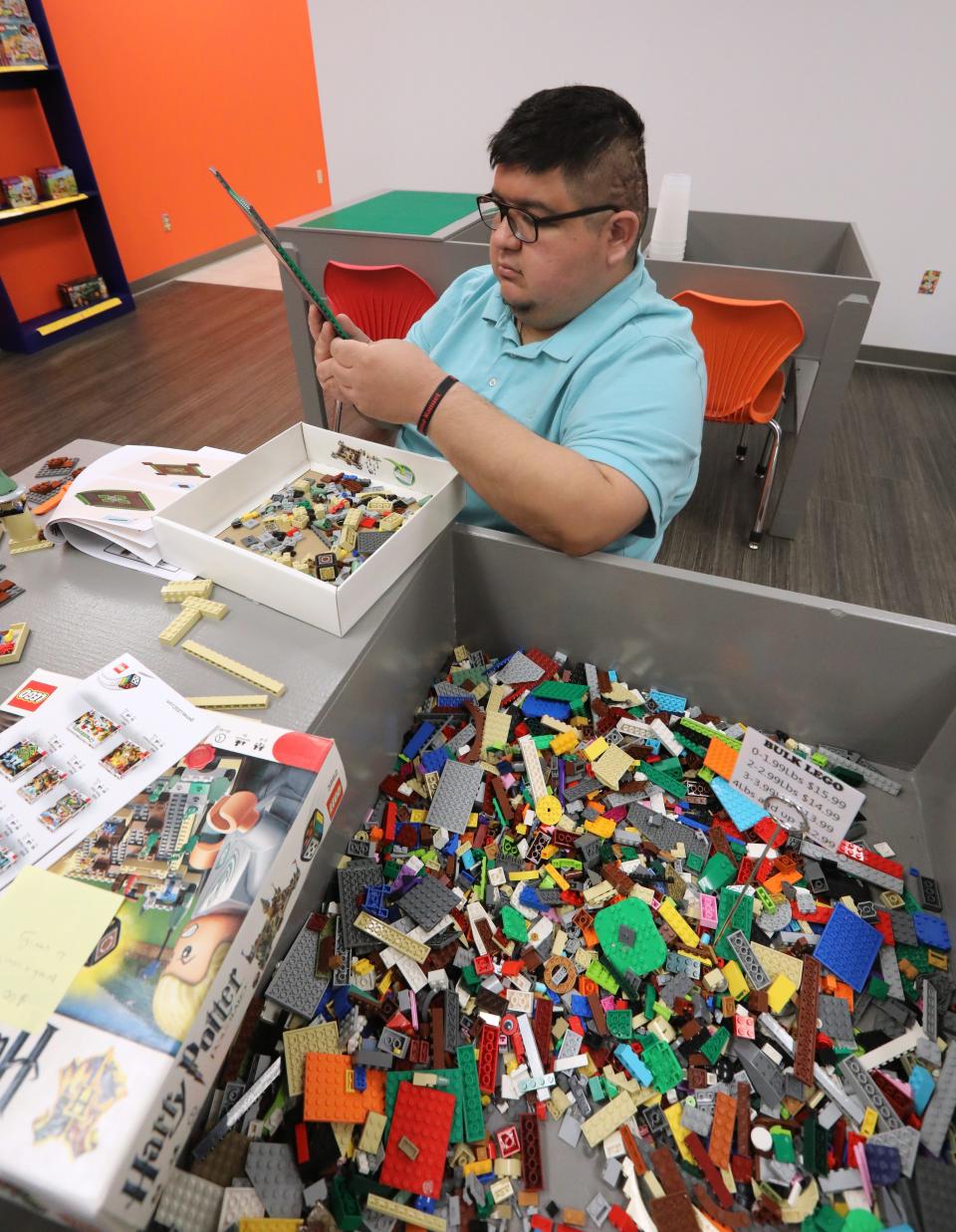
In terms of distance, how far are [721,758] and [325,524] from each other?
0.68 metres

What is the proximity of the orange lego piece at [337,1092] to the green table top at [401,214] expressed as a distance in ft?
8.23

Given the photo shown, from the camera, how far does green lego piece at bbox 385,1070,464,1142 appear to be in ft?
2.32

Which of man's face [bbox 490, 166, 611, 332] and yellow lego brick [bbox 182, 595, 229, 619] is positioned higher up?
man's face [bbox 490, 166, 611, 332]

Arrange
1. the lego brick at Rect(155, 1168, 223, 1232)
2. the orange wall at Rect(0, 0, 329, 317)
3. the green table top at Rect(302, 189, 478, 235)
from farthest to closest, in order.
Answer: the orange wall at Rect(0, 0, 329, 317), the green table top at Rect(302, 189, 478, 235), the lego brick at Rect(155, 1168, 223, 1232)

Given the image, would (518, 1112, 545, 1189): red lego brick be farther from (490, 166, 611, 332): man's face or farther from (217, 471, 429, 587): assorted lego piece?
(490, 166, 611, 332): man's face

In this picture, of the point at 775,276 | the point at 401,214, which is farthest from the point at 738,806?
the point at 401,214

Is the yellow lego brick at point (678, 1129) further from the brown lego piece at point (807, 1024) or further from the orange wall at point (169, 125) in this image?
the orange wall at point (169, 125)

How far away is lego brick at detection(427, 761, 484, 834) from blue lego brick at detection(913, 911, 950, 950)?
0.57m

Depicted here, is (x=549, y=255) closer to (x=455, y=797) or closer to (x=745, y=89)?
(x=455, y=797)

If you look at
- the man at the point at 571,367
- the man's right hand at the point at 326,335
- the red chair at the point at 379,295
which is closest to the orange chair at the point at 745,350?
the red chair at the point at 379,295

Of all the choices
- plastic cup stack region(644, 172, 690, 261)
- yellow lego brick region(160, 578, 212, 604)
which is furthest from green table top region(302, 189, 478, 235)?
yellow lego brick region(160, 578, 212, 604)

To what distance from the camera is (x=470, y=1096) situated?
721mm

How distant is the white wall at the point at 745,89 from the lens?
9.95 feet

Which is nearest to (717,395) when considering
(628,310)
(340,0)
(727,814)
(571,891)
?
(628,310)
